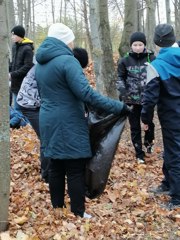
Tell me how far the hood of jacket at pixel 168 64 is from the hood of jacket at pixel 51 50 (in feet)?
3.78

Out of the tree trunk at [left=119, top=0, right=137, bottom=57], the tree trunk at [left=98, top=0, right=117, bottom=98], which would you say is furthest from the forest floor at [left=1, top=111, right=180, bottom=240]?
the tree trunk at [left=119, top=0, right=137, bottom=57]

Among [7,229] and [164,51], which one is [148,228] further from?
[164,51]

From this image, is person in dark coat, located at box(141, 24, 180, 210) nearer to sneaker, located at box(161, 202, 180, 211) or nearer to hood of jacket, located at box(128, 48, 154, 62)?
sneaker, located at box(161, 202, 180, 211)

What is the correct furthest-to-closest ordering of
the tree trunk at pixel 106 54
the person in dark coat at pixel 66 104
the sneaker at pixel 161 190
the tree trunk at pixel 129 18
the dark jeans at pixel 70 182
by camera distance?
the tree trunk at pixel 129 18, the tree trunk at pixel 106 54, the sneaker at pixel 161 190, the dark jeans at pixel 70 182, the person in dark coat at pixel 66 104

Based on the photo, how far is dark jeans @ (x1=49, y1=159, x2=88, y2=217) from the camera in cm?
372

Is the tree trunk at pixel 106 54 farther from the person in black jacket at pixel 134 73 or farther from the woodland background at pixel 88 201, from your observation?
the person in black jacket at pixel 134 73

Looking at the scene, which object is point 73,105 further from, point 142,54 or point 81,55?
point 142,54

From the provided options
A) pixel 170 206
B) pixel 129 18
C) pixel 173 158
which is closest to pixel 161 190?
pixel 170 206

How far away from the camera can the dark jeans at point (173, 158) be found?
4414 mm

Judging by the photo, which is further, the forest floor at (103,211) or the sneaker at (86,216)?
the sneaker at (86,216)

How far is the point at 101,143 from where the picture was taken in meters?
3.82

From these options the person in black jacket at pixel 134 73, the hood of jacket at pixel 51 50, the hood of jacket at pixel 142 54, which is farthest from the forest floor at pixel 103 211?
the hood of jacket at pixel 142 54

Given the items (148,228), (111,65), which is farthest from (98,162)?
(111,65)

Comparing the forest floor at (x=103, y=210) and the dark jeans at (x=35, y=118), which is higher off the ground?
the dark jeans at (x=35, y=118)
